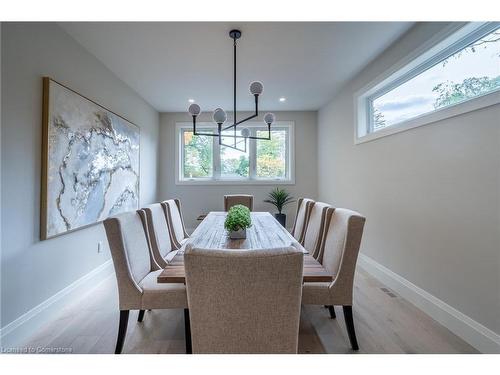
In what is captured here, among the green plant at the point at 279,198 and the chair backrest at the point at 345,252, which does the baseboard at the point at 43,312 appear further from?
the green plant at the point at 279,198

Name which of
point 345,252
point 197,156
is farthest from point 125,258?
point 197,156

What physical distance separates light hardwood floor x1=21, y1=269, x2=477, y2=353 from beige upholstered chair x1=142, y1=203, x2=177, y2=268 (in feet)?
1.71

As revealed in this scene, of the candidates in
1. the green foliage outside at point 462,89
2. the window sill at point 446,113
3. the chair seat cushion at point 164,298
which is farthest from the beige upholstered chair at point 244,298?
the green foliage outside at point 462,89

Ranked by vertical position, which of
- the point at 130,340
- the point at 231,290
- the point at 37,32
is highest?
the point at 37,32

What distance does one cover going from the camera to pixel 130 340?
1.82 meters

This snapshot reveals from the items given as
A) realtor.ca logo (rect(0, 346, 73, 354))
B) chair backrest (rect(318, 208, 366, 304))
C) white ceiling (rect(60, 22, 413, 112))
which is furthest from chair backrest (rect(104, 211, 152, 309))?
white ceiling (rect(60, 22, 413, 112))

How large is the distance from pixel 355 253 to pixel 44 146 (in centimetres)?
256

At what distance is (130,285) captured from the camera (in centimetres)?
157

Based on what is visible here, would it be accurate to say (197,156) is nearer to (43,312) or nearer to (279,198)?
(279,198)

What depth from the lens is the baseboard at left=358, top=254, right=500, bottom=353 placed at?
1.66 meters

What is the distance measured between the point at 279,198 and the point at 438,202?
2.96 metres
